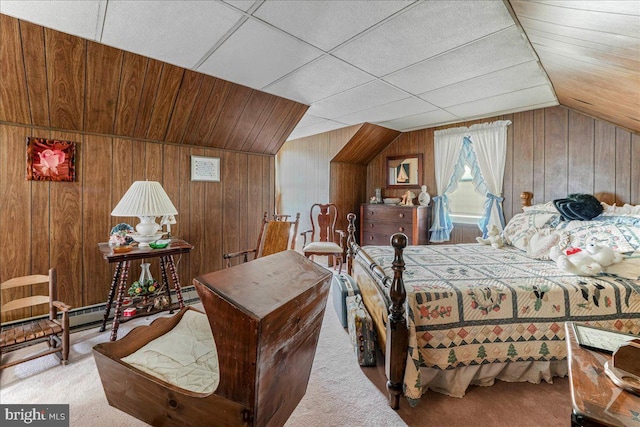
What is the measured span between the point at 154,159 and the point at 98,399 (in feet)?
7.43

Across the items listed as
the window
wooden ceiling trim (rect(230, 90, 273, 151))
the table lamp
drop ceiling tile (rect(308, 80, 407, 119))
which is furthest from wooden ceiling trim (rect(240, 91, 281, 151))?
the window

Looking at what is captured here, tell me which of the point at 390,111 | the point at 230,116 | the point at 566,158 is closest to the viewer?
the point at 230,116

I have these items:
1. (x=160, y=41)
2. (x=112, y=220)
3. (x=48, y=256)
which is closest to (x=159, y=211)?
(x=112, y=220)

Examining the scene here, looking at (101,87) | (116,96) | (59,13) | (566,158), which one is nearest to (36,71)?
(101,87)

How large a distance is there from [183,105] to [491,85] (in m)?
3.12

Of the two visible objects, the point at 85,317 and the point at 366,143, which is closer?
the point at 85,317

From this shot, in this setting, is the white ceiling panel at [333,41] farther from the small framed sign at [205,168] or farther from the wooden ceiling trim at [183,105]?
the small framed sign at [205,168]

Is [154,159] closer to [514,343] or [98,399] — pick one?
[98,399]

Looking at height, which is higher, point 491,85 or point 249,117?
point 491,85

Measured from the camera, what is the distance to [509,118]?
12.4 ft

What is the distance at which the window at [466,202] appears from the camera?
14.0ft

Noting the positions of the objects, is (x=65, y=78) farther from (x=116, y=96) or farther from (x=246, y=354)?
(x=246, y=354)

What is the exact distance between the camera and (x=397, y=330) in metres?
1.61

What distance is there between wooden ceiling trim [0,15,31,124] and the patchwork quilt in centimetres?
313
